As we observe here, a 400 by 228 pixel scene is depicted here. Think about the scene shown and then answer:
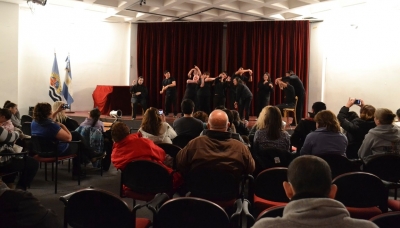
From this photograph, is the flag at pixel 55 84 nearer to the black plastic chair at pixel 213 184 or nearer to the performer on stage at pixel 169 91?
the performer on stage at pixel 169 91

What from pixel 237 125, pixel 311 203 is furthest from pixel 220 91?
pixel 311 203

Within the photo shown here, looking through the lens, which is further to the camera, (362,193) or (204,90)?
(204,90)

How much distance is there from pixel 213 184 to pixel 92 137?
3.00 metres

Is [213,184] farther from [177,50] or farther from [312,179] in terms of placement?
[177,50]

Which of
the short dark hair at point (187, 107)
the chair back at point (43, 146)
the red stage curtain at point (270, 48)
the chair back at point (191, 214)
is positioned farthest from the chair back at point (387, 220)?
the red stage curtain at point (270, 48)

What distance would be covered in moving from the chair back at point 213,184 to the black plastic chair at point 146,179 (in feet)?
0.91

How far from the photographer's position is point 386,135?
166 inches

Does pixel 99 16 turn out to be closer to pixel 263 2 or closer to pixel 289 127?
pixel 263 2

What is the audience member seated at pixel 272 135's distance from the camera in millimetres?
3986

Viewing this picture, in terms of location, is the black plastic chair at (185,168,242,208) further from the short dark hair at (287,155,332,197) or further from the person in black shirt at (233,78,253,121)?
the person in black shirt at (233,78,253,121)

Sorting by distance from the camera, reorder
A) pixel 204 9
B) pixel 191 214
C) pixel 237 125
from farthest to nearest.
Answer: pixel 204 9 → pixel 237 125 → pixel 191 214

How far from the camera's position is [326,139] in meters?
3.94

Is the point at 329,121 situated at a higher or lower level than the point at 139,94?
lower

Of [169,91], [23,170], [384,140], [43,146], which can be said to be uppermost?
[169,91]
